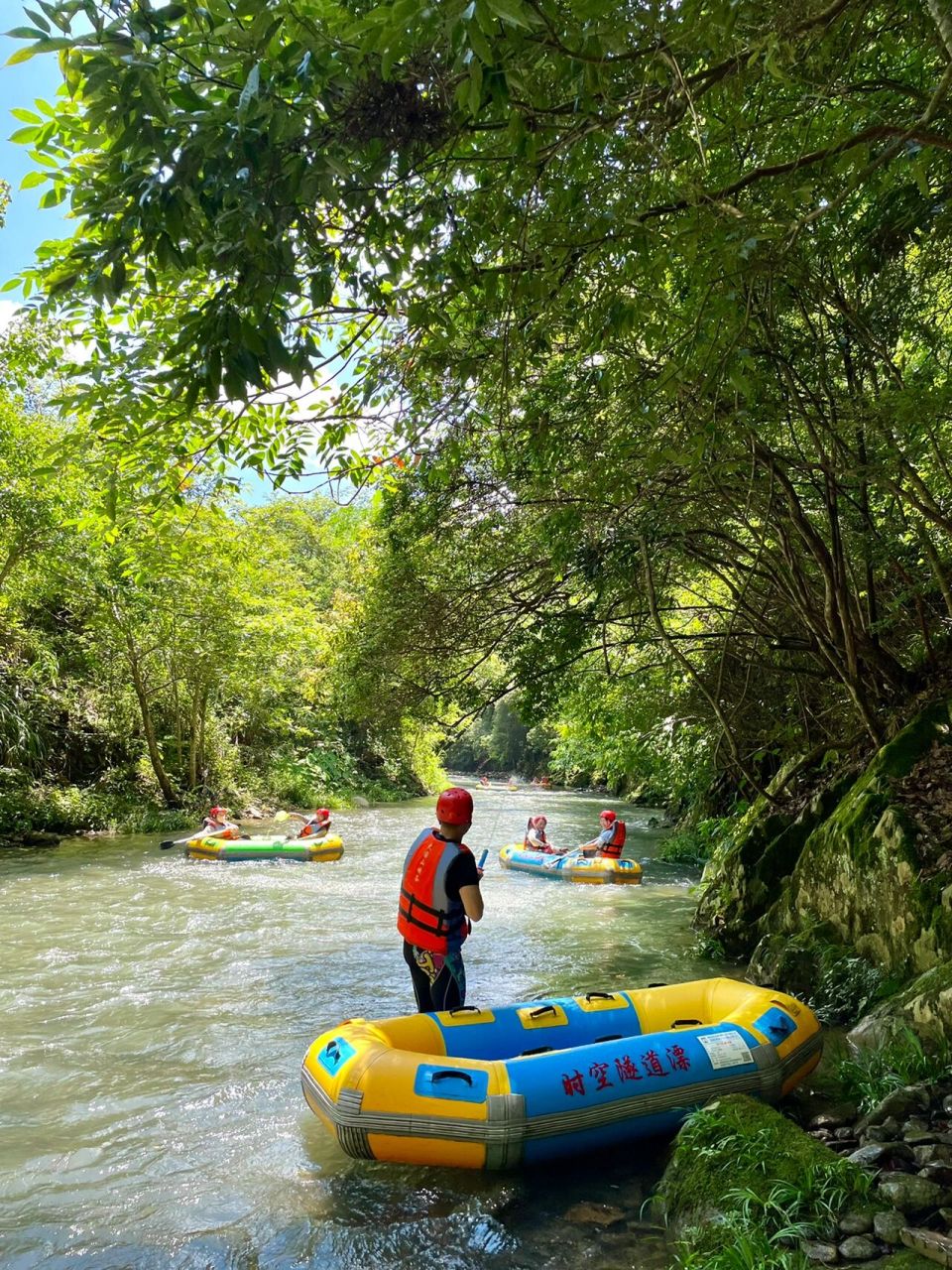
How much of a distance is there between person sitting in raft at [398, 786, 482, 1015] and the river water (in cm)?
91

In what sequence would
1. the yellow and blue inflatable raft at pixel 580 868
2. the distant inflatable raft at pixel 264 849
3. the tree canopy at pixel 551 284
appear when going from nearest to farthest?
the tree canopy at pixel 551 284, the yellow and blue inflatable raft at pixel 580 868, the distant inflatable raft at pixel 264 849

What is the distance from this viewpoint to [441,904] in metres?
4.30

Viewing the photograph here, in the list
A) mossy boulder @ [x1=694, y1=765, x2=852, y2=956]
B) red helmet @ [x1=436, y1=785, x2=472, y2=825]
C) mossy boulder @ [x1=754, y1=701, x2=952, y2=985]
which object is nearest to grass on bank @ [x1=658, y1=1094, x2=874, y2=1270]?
red helmet @ [x1=436, y1=785, x2=472, y2=825]

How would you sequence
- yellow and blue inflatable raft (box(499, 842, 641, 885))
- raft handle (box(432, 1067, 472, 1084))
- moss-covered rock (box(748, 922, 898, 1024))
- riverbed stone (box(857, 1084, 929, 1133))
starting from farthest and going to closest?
1. yellow and blue inflatable raft (box(499, 842, 641, 885))
2. moss-covered rock (box(748, 922, 898, 1024))
3. raft handle (box(432, 1067, 472, 1084))
4. riverbed stone (box(857, 1084, 929, 1133))

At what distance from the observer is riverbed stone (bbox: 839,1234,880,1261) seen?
242 centimetres

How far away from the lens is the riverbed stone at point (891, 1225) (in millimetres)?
2463

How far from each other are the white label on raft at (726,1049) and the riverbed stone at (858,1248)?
133 cm

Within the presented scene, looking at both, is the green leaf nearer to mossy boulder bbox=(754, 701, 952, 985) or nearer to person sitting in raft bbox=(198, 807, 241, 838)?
mossy boulder bbox=(754, 701, 952, 985)

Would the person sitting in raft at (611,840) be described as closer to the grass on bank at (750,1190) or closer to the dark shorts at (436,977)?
the dark shorts at (436,977)

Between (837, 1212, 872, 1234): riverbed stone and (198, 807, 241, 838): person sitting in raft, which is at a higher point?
(837, 1212, 872, 1234): riverbed stone

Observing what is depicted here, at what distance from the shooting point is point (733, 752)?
6.85m

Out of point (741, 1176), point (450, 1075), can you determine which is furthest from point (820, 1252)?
point (450, 1075)

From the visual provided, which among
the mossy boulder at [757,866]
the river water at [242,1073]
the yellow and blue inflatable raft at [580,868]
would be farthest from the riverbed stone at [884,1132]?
the yellow and blue inflatable raft at [580,868]

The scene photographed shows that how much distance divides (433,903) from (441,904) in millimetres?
45
